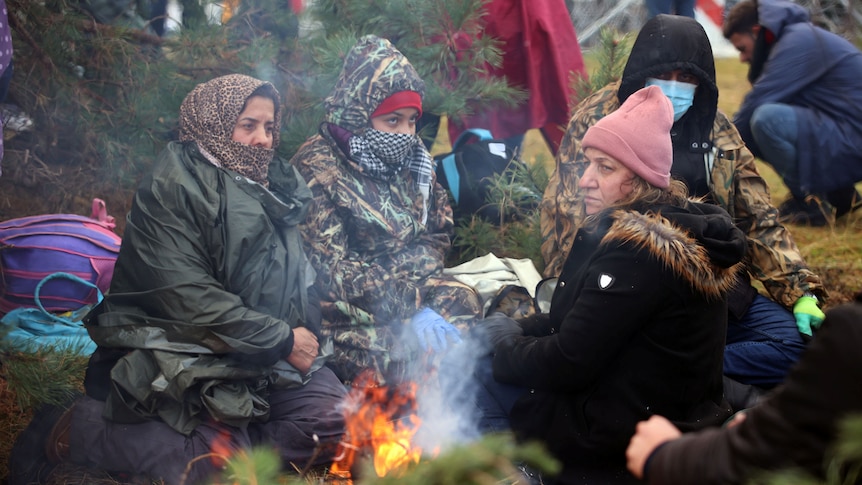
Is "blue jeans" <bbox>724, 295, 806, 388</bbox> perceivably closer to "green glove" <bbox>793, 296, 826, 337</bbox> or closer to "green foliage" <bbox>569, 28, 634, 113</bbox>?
"green glove" <bbox>793, 296, 826, 337</bbox>

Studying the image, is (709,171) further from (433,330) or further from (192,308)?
(192,308)

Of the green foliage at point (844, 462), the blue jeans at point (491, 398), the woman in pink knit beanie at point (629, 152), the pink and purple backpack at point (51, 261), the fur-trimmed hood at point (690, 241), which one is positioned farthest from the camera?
the pink and purple backpack at point (51, 261)

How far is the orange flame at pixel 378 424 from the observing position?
3092 millimetres

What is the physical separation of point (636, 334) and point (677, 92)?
1605 millimetres

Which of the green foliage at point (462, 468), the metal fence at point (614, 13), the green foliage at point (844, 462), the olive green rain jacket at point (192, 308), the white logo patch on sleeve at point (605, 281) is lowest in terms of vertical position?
the metal fence at point (614, 13)

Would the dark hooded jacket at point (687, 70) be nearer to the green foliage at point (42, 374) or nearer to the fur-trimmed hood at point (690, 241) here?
the fur-trimmed hood at point (690, 241)

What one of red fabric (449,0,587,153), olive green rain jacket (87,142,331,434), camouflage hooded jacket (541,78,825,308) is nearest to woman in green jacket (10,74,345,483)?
olive green rain jacket (87,142,331,434)

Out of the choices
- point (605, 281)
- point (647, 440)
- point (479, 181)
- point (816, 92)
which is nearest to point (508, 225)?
point (479, 181)

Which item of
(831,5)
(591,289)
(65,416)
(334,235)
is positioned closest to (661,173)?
(591,289)

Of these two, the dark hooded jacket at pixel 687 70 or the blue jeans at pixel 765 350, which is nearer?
the blue jeans at pixel 765 350

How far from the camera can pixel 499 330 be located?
131 inches

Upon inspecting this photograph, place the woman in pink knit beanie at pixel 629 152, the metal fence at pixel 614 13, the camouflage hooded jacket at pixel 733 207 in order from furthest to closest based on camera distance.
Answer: the metal fence at pixel 614 13 < the camouflage hooded jacket at pixel 733 207 < the woman in pink knit beanie at pixel 629 152

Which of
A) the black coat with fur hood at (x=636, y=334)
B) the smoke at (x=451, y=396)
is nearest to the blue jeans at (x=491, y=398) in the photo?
the smoke at (x=451, y=396)

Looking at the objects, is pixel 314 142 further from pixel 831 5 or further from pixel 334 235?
pixel 831 5
